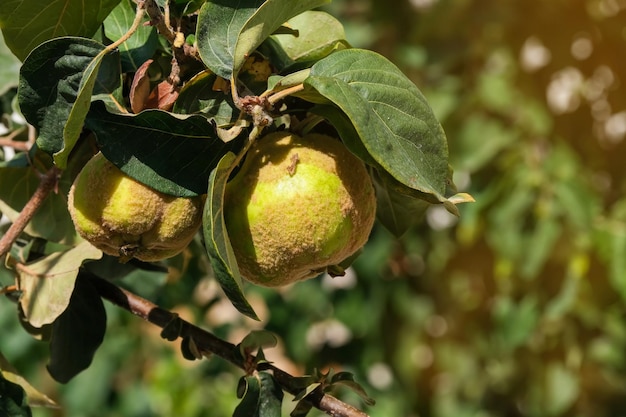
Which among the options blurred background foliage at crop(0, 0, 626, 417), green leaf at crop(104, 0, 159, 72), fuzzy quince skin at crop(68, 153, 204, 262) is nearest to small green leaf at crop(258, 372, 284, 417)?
fuzzy quince skin at crop(68, 153, 204, 262)

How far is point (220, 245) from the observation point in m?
0.48

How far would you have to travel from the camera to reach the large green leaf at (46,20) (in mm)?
542

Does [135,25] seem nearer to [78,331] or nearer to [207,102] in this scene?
[207,102]

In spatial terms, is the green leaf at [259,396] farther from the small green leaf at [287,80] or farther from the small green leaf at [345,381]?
the small green leaf at [287,80]

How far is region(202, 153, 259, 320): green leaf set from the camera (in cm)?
47

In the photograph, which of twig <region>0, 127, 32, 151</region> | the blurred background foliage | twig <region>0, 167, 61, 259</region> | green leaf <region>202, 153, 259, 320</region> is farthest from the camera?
the blurred background foliage

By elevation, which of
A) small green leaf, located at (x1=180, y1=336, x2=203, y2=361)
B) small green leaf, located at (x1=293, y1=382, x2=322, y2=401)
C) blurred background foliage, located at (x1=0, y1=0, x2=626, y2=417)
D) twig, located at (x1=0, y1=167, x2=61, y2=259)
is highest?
twig, located at (x1=0, y1=167, x2=61, y2=259)

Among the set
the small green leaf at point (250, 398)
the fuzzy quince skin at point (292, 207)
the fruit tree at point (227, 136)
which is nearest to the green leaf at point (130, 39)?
the fruit tree at point (227, 136)

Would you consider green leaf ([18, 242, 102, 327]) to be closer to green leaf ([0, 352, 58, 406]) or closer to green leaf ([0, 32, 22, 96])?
green leaf ([0, 352, 58, 406])

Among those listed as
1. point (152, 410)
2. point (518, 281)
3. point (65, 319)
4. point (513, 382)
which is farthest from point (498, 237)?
point (65, 319)

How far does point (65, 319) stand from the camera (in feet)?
2.21

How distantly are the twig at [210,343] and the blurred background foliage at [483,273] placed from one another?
2.65ft

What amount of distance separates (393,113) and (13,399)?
13.2 inches

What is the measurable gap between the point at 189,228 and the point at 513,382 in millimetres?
1427
